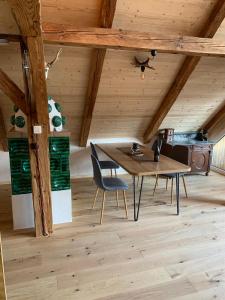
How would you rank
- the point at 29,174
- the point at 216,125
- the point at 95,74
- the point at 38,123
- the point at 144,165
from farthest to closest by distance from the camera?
the point at 216,125, the point at 95,74, the point at 144,165, the point at 29,174, the point at 38,123

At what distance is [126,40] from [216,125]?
3.15m

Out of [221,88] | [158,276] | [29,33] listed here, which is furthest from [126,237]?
[221,88]

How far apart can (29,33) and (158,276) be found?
2.25 meters

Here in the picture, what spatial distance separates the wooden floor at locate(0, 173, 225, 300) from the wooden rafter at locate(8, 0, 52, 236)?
29cm

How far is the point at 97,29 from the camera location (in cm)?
242

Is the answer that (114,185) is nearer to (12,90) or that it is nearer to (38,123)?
(38,123)

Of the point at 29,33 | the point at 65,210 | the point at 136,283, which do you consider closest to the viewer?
the point at 29,33

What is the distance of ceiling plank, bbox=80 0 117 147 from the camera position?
242cm

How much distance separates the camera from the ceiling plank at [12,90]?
232cm

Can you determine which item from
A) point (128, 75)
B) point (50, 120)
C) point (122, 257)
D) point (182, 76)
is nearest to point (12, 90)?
point (50, 120)

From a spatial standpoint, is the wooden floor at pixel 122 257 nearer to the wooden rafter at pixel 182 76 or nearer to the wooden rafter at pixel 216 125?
the wooden rafter at pixel 182 76

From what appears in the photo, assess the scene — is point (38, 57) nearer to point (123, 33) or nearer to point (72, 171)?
point (123, 33)

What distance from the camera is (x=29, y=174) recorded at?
275 centimetres

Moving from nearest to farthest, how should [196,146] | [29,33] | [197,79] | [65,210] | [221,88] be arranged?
[29,33]
[65,210]
[197,79]
[221,88]
[196,146]
